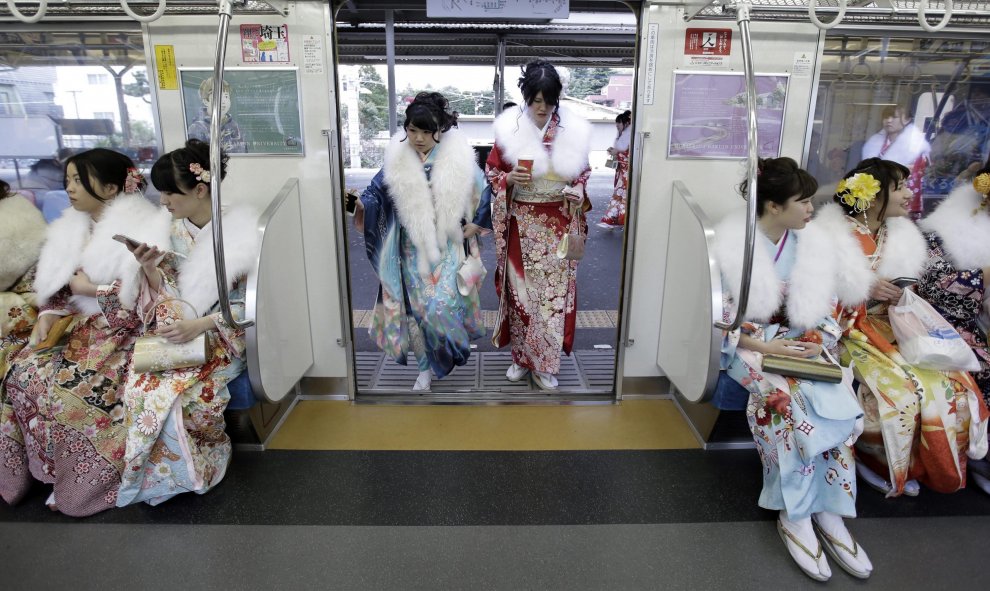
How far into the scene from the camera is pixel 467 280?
11.0ft

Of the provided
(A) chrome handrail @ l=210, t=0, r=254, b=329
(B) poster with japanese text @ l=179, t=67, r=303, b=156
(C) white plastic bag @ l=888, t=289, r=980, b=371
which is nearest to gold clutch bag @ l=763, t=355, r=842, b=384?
(C) white plastic bag @ l=888, t=289, r=980, b=371

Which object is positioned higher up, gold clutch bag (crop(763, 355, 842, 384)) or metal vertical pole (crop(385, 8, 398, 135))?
metal vertical pole (crop(385, 8, 398, 135))

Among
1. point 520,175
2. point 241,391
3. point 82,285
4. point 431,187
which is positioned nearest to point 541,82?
point 520,175

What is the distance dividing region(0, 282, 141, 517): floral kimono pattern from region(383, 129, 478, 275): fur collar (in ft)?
4.52

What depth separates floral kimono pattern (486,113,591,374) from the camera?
132 inches

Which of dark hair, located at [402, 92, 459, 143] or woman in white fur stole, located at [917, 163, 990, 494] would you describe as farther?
dark hair, located at [402, 92, 459, 143]

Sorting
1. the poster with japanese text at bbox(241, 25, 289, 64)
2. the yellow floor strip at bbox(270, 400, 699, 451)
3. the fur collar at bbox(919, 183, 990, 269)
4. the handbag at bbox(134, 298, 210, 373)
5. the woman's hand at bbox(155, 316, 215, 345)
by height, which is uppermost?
the poster with japanese text at bbox(241, 25, 289, 64)

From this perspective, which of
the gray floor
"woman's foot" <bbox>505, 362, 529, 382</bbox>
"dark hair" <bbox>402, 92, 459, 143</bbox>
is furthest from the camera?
"woman's foot" <bbox>505, 362, 529, 382</bbox>

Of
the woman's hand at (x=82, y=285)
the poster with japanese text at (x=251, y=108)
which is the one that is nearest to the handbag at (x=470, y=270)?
the poster with japanese text at (x=251, y=108)

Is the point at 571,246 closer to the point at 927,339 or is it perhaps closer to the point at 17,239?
→ the point at 927,339

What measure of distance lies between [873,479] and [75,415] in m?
3.56

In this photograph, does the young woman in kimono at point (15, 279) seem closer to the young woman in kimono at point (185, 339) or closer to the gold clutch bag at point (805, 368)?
the young woman in kimono at point (185, 339)

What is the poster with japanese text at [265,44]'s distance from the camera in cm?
296

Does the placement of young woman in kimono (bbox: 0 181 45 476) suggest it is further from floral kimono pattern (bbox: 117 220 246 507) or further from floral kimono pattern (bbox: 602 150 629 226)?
floral kimono pattern (bbox: 602 150 629 226)
